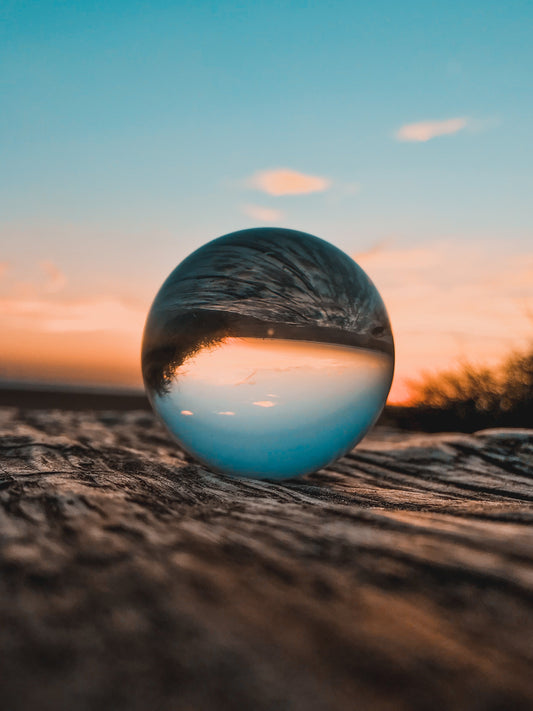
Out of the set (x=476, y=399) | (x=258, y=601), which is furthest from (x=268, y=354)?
(x=476, y=399)

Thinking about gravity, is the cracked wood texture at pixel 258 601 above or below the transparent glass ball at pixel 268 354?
below

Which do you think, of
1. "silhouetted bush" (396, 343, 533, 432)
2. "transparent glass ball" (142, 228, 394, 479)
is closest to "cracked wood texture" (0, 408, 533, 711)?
"transparent glass ball" (142, 228, 394, 479)

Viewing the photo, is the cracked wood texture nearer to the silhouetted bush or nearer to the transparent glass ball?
the transparent glass ball

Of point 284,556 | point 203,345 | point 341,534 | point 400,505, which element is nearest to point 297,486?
point 400,505

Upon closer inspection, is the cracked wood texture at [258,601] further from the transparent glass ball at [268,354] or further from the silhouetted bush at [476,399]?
the silhouetted bush at [476,399]

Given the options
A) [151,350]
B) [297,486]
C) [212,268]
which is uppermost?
[212,268]

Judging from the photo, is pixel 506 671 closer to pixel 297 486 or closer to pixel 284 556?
pixel 284 556

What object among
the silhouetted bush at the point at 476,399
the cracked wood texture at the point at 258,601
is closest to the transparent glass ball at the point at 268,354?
the cracked wood texture at the point at 258,601
